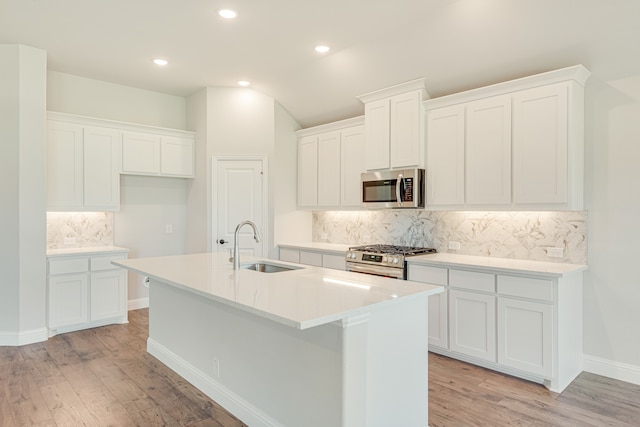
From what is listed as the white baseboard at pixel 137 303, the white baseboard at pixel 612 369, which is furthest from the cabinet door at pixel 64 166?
the white baseboard at pixel 612 369

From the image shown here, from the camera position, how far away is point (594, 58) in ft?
10.3

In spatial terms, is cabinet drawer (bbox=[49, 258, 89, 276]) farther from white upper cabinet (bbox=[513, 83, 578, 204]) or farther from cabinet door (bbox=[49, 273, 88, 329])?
white upper cabinet (bbox=[513, 83, 578, 204])

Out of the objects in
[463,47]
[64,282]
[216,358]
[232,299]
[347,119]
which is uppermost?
[463,47]

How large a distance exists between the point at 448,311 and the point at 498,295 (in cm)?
49

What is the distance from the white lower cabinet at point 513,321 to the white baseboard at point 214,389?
191 centimetres

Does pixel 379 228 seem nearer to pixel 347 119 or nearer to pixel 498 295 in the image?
pixel 347 119

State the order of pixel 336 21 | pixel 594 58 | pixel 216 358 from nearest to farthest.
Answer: pixel 216 358
pixel 594 58
pixel 336 21

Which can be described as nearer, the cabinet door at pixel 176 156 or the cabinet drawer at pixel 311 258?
the cabinet drawer at pixel 311 258

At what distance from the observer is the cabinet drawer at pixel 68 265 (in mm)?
4258

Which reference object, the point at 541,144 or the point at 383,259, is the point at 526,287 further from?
the point at 383,259

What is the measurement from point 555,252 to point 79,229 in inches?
202

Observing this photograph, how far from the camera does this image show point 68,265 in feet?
14.3

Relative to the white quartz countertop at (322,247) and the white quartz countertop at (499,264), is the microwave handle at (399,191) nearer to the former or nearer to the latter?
the white quartz countertop at (499,264)

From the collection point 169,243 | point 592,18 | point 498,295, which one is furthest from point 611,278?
point 169,243
